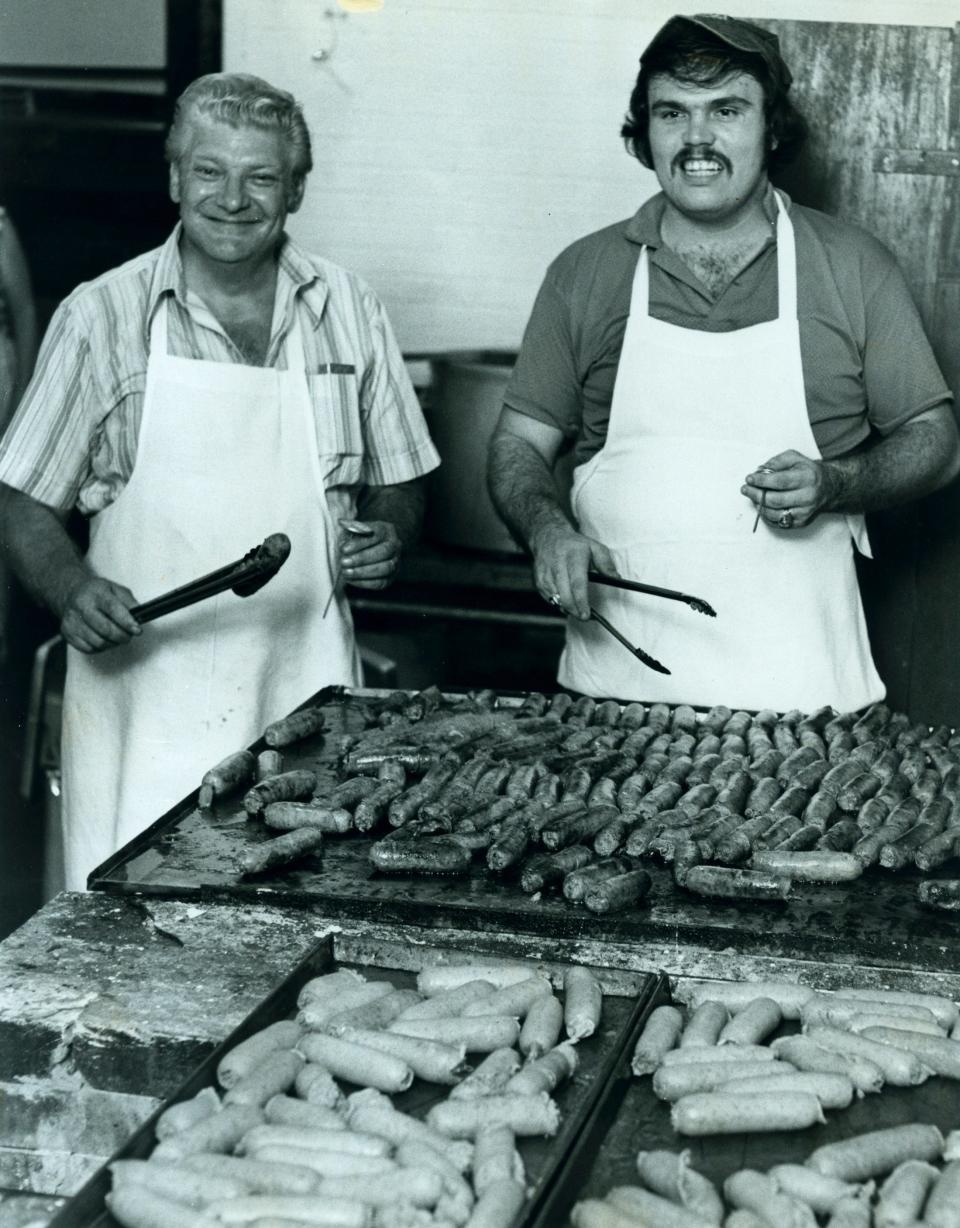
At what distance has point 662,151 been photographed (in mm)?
4336

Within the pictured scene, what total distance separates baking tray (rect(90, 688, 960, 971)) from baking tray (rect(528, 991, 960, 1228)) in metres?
0.34

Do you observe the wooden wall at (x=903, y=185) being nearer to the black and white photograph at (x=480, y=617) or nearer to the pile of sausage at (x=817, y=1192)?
the black and white photograph at (x=480, y=617)

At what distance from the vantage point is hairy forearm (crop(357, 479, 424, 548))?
4602 millimetres

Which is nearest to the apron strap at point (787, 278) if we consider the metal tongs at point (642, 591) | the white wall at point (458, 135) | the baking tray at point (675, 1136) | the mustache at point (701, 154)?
the mustache at point (701, 154)

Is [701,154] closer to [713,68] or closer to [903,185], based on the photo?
[713,68]

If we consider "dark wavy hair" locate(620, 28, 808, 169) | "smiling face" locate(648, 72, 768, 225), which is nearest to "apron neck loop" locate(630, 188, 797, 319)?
"smiling face" locate(648, 72, 768, 225)

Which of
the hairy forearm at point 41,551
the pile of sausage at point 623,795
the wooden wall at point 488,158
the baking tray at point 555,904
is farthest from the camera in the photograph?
the wooden wall at point 488,158

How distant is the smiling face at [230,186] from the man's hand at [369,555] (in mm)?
805

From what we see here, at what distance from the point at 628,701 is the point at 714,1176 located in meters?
2.38

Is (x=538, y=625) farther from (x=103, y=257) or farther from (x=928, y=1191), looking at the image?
(x=928, y=1191)

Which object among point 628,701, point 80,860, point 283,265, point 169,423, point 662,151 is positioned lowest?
point 80,860

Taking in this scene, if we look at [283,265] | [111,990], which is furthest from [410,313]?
[111,990]

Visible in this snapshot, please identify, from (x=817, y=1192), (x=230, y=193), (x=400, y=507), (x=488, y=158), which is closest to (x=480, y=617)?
(x=400, y=507)

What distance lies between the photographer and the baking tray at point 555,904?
2.72 metres
